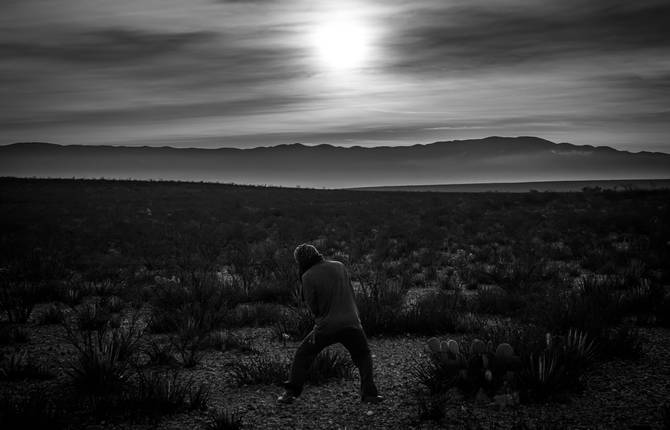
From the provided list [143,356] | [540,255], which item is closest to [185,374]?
[143,356]

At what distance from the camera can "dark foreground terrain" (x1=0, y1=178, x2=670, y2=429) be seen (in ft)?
17.1

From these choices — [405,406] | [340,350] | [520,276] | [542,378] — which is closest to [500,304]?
[520,276]

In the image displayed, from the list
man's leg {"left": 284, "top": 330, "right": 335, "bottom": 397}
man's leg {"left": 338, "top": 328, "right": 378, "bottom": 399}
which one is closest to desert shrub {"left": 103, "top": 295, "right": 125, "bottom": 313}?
man's leg {"left": 284, "top": 330, "right": 335, "bottom": 397}

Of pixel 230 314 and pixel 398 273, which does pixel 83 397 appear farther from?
pixel 398 273

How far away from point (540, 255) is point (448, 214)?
48.6 feet

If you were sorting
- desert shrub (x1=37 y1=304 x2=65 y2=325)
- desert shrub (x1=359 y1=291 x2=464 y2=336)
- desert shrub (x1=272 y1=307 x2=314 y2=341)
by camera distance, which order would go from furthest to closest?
desert shrub (x1=37 y1=304 x2=65 y2=325)
desert shrub (x1=359 y1=291 x2=464 y2=336)
desert shrub (x1=272 y1=307 x2=314 y2=341)

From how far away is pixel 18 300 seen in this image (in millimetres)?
9852

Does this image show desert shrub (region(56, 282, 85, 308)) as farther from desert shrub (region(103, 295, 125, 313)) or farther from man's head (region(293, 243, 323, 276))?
man's head (region(293, 243, 323, 276))

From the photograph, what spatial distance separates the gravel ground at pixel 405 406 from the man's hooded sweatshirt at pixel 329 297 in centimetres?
94

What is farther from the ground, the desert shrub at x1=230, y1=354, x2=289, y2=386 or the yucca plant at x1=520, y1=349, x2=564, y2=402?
the yucca plant at x1=520, y1=349, x2=564, y2=402

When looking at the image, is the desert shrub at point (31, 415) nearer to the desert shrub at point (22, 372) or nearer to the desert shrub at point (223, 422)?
the desert shrub at point (22, 372)

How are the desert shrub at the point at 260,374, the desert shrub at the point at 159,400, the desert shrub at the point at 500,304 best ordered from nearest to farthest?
the desert shrub at the point at 159,400, the desert shrub at the point at 260,374, the desert shrub at the point at 500,304

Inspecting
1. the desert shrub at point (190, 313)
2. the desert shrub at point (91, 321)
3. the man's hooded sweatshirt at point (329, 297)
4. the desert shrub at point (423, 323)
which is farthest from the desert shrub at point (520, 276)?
the desert shrub at point (91, 321)

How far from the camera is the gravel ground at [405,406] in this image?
4.98m
